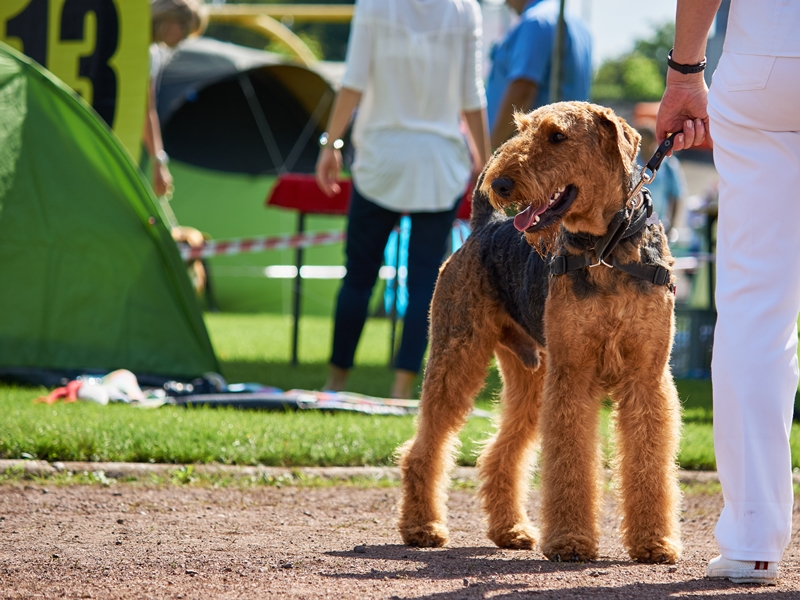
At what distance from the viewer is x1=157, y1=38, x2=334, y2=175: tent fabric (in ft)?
44.2

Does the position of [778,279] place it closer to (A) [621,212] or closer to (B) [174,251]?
(A) [621,212]

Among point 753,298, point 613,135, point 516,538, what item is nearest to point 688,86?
point 613,135

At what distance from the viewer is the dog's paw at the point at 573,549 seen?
293 centimetres

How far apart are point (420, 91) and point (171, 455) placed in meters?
2.44

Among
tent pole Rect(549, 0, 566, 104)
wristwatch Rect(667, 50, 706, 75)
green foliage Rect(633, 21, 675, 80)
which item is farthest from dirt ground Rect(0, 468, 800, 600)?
green foliage Rect(633, 21, 675, 80)

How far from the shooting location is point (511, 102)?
20.6 ft

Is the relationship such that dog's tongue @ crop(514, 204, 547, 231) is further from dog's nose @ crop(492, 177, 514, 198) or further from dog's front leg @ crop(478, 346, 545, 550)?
dog's front leg @ crop(478, 346, 545, 550)

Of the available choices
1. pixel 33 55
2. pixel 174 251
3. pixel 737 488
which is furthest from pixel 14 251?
pixel 737 488

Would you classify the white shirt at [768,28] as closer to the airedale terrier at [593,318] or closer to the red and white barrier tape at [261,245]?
the airedale terrier at [593,318]

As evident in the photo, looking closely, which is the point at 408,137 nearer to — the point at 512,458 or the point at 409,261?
Answer: the point at 409,261

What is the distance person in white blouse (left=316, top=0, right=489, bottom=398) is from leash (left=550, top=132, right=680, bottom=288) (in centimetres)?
251

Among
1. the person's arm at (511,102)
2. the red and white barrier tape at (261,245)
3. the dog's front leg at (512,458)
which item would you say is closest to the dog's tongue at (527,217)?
the dog's front leg at (512,458)

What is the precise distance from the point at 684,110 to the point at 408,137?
8.84ft

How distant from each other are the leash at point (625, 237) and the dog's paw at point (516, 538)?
98 centimetres
